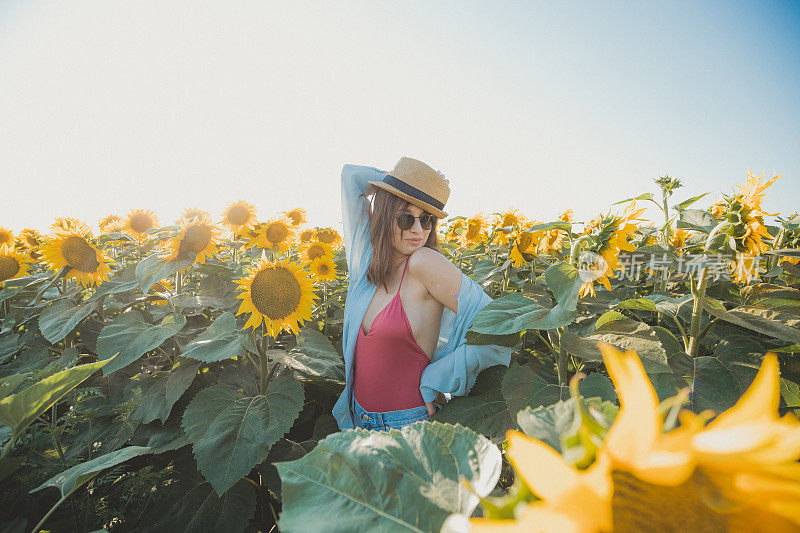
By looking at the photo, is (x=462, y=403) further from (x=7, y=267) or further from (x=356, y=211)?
(x=7, y=267)

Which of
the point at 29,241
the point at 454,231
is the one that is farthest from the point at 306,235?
the point at 29,241

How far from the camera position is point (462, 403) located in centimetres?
154

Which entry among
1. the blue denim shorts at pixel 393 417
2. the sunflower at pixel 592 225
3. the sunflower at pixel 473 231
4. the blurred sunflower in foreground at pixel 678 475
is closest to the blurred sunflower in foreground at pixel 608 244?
the sunflower at pixel 592 225

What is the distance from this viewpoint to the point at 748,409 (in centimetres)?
25

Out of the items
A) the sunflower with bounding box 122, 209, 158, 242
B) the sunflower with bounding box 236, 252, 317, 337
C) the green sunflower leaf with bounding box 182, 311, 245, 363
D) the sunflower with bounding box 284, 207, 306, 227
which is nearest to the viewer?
the green sunflower leaf with bounding box 182, 311, 245, 363

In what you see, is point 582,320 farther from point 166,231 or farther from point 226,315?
point 166,231

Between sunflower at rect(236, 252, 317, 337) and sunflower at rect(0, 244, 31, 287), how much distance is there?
2.38 meters

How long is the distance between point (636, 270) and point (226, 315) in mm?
1943

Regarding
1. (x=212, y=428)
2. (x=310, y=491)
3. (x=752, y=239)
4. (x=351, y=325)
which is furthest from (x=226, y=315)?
(x=752, y=239)

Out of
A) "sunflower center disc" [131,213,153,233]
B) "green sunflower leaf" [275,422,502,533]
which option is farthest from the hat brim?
"sunflower center disc" [131,213,153,233]

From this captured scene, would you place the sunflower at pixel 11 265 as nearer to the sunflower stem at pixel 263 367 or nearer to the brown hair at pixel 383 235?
the sunflower stem at pixel 263 367

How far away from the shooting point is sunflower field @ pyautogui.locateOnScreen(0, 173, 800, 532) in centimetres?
24

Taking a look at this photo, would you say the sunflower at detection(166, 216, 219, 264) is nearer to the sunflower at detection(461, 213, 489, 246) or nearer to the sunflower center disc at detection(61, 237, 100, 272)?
the sunflower center disc at detection(61, 237, 100, 272)

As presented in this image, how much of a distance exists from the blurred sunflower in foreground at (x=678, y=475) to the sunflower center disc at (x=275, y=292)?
186 cm
